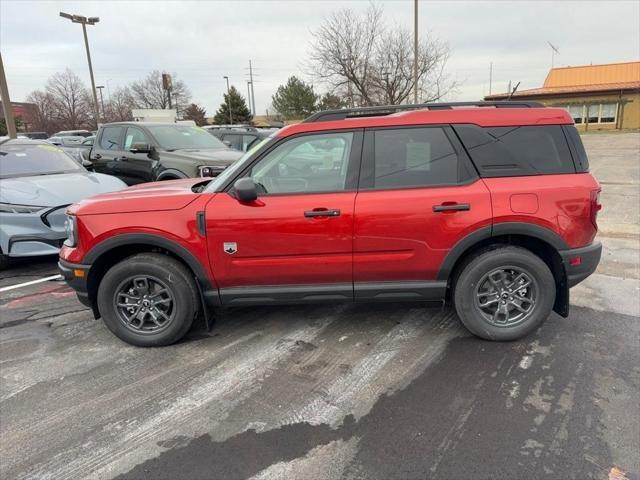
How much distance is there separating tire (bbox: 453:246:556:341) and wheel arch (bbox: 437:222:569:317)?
0.25 ft

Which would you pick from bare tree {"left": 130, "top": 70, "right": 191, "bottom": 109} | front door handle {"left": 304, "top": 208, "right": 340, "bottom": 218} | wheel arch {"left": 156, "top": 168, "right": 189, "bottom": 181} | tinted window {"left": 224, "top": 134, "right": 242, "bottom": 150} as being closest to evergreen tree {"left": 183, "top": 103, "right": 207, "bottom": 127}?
bare tree {"left": 130, "top": 70, "right": 191, "bottom": 109}

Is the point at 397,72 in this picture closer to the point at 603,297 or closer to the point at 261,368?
Answer: the point at 603,297

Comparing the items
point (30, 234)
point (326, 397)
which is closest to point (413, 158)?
point (326, 397)

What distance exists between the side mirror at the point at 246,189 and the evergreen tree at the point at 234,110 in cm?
6333

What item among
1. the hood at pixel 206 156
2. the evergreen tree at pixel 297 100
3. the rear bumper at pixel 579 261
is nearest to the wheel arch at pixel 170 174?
the hood at pixel 206 156

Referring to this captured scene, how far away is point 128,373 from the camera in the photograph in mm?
3525

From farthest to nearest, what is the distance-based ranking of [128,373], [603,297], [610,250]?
1. [610,250]
2. [603,297]
3. [128,373]

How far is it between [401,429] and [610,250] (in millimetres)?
5011

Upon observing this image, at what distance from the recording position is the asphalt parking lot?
8.29ft

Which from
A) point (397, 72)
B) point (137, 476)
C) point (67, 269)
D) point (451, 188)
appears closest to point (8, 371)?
point (67, 269)

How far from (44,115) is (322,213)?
183ft

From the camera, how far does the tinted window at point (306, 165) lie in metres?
3.67

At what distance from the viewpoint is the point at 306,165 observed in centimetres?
372

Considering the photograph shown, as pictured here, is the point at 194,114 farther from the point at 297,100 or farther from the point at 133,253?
the point at 133,253
